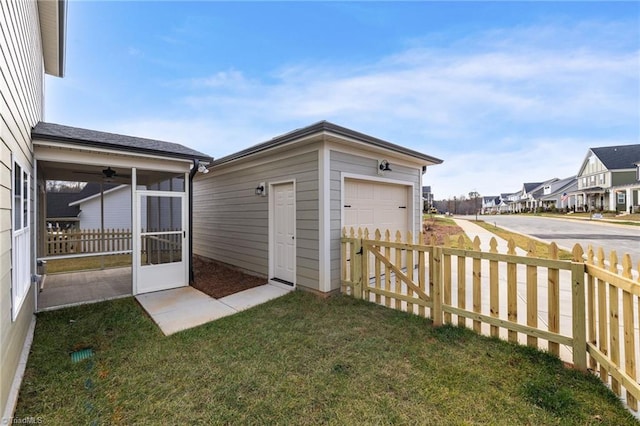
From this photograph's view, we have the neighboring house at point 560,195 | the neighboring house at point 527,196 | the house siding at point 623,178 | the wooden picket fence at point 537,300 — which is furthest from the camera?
the neighboring house at point 527,196

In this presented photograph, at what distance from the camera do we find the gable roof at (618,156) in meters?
27.9

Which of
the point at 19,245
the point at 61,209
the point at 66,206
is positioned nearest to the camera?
the point at 19,245

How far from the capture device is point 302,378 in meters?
2.58

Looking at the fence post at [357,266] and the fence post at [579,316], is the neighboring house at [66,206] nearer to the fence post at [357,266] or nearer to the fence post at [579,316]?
the fence post at [357,266]

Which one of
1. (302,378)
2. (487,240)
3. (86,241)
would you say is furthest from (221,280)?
(487,240)

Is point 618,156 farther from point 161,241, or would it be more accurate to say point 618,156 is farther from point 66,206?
point 66,206

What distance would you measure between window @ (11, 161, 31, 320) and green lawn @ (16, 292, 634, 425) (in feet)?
2.28

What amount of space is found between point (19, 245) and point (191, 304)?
238 cm

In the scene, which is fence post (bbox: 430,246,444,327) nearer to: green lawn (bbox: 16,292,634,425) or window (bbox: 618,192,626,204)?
green lawn (bbox: 16,292,634,425)

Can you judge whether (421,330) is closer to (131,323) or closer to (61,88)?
(131,323)

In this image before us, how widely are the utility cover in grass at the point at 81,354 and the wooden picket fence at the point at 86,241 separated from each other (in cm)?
641

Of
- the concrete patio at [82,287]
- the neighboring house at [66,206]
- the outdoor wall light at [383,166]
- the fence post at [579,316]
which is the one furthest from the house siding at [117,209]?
the fence post at [579,316]

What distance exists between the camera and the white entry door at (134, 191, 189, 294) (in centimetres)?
525

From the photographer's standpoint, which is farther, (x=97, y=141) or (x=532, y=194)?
(x=532, y=194)
